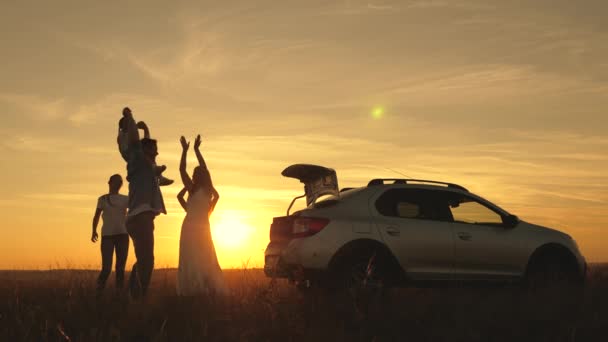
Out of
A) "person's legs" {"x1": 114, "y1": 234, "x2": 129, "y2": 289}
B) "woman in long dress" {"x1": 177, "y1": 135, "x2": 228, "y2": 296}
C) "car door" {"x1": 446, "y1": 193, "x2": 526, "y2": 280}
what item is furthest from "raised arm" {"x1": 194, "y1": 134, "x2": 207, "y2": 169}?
"car door" {"x1": 446, "y1": 193, "x2": 526, "y2": 280}

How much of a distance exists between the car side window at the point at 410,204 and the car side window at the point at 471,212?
0.30 m

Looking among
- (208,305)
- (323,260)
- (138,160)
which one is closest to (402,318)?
(323,260)

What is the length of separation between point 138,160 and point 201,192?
38.7 inches

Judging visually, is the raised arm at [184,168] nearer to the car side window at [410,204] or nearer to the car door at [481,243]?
the car side window at [410,204]

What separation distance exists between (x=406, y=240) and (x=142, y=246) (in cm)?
349

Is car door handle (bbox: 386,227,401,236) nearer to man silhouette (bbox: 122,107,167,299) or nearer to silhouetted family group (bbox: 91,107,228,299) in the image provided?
silhouetted family group (bbox: 91,107,228,299)

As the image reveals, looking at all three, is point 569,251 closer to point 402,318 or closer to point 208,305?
point 402,318

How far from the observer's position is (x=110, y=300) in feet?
26.6

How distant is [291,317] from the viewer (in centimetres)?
755

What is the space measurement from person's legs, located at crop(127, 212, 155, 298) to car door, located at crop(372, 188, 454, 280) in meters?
3.00

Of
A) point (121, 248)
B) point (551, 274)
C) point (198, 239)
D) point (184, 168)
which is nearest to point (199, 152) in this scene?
point (184, 168)

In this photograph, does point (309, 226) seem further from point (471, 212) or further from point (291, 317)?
point (471, 212)

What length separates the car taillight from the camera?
9.04m

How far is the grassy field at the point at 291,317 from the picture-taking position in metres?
6.90
